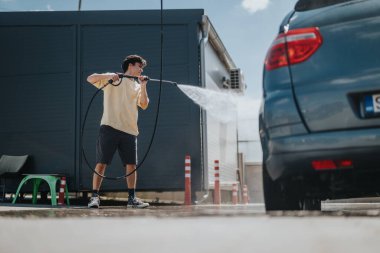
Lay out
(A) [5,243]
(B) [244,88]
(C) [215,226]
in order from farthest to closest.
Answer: (B) [244,88] → (C) [215,226] → (A) [5,243]

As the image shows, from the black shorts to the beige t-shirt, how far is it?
6 cm

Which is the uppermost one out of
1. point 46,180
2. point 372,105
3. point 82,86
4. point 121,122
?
point 82,86

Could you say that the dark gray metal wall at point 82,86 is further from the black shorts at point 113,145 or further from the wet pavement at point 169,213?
the wet pavement at point 169,213

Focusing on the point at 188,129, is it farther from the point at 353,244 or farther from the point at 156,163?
the point at 353,244

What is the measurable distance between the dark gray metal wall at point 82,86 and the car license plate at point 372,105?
7.27 meters

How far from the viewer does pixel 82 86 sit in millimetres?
10266

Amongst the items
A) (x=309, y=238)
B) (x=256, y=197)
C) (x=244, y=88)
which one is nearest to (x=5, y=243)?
(x=309, y=238)

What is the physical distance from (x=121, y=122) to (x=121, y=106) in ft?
0.63

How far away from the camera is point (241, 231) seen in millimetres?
1421

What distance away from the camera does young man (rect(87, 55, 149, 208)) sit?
539cm

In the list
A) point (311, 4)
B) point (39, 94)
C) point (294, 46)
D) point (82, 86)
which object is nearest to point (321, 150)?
point (294, 46)

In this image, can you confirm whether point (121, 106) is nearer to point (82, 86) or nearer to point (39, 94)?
point (82, 86)

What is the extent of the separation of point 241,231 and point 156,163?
8.44 meters

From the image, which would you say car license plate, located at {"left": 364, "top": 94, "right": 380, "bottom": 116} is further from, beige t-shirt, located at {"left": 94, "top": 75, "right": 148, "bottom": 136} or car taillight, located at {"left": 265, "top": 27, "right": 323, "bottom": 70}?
beige t-shirt, located at {"left": 94, "top": 75, "right": 148, "bottom": 136}
